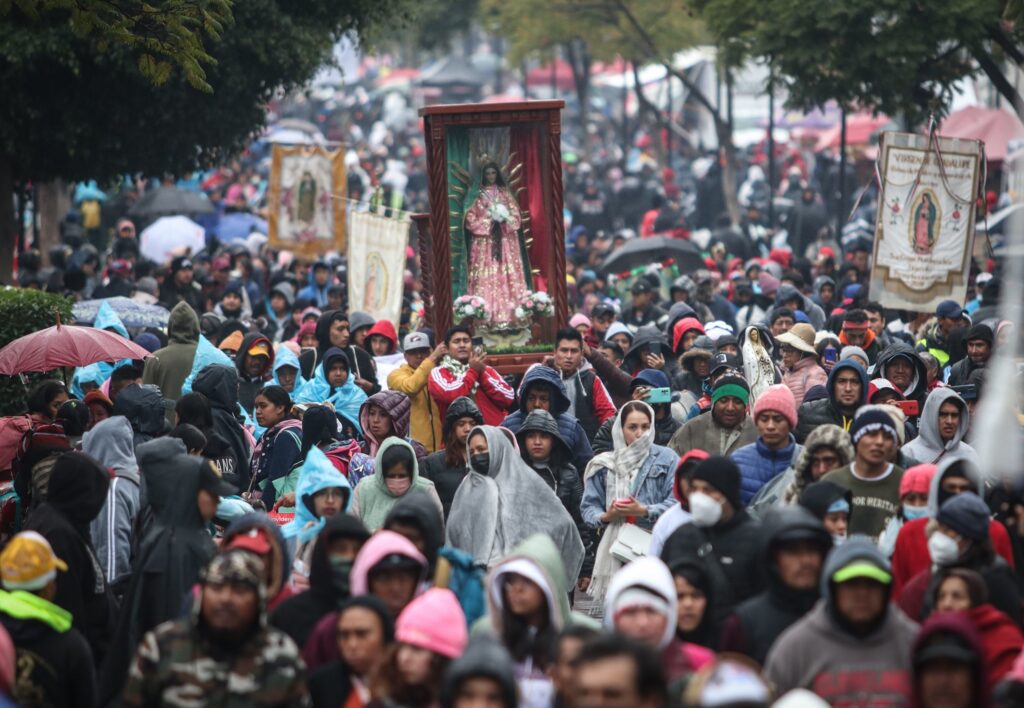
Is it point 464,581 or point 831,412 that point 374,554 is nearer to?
point 464,581

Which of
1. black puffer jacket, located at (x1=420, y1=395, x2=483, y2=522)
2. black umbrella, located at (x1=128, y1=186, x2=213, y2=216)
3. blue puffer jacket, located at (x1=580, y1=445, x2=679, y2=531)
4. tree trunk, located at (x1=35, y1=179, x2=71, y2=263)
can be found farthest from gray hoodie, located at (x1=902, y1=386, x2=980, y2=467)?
black umbrella, located at (x1=128, y1=186, x2=213, y2=216)

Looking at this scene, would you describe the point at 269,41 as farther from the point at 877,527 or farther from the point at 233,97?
the point at 877,527

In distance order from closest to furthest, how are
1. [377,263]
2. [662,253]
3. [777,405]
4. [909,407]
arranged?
[777,405] → [909,407] → [377,263] → [662,253]

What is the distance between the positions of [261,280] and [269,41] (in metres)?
5.58

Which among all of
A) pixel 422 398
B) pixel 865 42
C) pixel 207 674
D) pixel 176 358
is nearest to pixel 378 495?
pixel 207 674

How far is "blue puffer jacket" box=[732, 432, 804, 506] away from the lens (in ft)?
28.8

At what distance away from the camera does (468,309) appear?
14.3m

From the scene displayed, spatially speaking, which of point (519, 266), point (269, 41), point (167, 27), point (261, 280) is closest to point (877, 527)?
point (167, 27)

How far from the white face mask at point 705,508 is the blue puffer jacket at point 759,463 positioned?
1.43 meters

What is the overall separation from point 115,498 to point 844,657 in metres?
4.13

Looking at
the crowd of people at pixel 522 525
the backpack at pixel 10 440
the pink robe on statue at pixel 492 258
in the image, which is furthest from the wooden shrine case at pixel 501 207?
the backpack at pixel 10 440

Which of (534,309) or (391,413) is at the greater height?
(534,309)

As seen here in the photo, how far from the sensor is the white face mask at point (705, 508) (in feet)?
23.9

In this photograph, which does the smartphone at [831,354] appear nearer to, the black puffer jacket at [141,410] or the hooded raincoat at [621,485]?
the hooded raincoat at [621,485]
